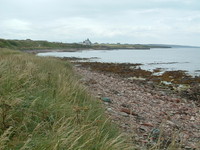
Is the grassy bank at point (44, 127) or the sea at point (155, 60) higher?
the grassy bank at point (44, 127)

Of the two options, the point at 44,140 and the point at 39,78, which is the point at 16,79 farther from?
the point at 44,140

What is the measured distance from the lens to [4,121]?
279 cm

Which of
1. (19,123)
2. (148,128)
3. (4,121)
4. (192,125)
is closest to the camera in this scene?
(4,121)

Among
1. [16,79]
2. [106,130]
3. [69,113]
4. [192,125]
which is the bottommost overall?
[192,125]

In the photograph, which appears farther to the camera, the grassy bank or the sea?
the sea

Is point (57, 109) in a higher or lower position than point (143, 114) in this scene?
higher

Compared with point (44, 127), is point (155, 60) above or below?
below

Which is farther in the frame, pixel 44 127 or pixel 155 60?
pixel 155 60

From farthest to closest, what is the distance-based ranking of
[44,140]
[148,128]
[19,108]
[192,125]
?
[192,125] < [148,128] < [19,108] < [44,140]

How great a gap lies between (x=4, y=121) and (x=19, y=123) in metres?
0.23

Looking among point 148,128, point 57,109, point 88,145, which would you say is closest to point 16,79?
point 57,109

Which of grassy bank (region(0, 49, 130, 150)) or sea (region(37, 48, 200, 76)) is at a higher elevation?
grassy bank (region(0, 49, 130, 150))

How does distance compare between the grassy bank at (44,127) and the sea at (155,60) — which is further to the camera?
the sea at (155,60)

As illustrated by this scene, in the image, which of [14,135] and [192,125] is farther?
[192,125]
